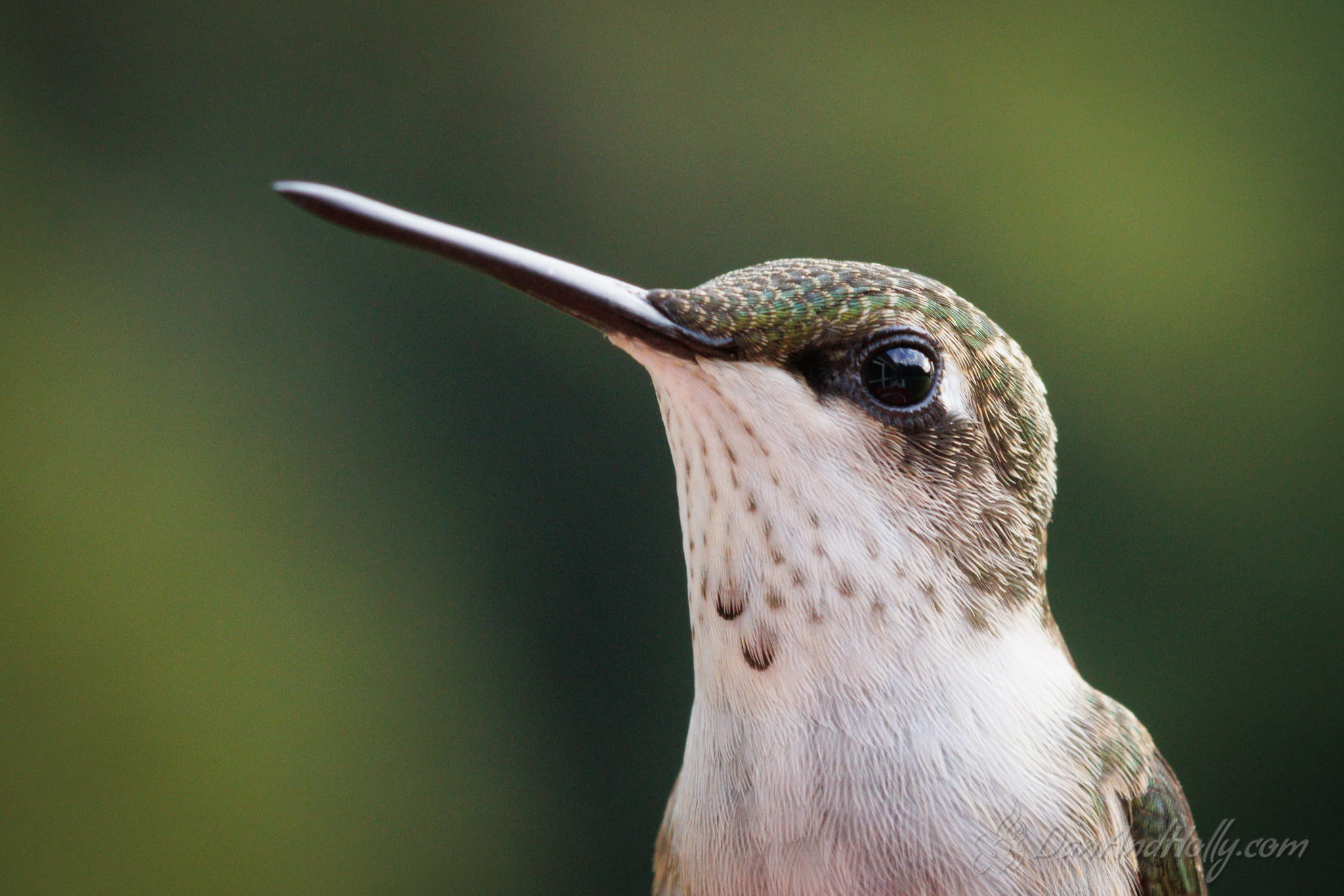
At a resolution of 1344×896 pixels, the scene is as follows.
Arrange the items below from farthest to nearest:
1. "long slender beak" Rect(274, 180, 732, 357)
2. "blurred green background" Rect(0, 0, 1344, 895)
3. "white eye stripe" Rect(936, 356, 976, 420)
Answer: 1. "blurred green background" Rect(0, 0, 1344, 895)
2. "white eye stripe" Rect(936, 356, 976, 420)
3. "long slender beak" Rect(274, 180, 732, 357)

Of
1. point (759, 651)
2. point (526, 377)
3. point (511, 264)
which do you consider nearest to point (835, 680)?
point (759, 651)

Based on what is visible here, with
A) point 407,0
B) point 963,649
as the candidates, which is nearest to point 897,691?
point 963,649

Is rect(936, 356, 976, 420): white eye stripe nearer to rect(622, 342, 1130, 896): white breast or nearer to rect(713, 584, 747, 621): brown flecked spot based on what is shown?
rect(622, 342, 1130, 896): white breast

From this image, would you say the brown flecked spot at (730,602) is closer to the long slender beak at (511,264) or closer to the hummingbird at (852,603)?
the hummingbird at (852,603)

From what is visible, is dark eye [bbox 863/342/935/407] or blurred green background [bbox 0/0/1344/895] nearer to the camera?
dark eye [bbox 863/342/935/407]

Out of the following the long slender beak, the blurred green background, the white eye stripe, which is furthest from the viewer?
the blurred green background

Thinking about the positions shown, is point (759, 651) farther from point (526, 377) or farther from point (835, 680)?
point (526, 377)

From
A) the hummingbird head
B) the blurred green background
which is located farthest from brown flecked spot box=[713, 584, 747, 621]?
the blurred green background

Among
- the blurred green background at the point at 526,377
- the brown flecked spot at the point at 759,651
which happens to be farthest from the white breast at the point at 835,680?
the blurred green background at the point at 526,377
